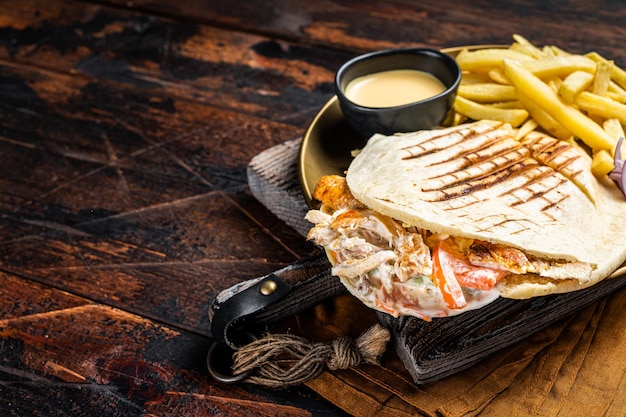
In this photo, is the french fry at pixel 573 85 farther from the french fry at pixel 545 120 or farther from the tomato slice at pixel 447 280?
the tomato slice at pixel 447 280

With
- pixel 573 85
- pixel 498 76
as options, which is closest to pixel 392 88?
pixel 498 76

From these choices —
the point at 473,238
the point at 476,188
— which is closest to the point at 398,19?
the point at 476,188

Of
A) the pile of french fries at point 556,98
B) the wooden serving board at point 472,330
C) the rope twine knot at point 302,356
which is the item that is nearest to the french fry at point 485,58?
the pile of french fries at point 556,98

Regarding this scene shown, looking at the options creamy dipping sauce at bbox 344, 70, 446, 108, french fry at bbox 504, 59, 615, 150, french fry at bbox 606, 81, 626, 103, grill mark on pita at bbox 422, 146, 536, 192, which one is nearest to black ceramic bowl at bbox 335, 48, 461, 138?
creamy dipping sauce at bbox 344, 70, 446, 108

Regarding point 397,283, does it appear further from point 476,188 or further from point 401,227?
point 476,188

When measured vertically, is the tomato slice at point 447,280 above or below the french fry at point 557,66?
below

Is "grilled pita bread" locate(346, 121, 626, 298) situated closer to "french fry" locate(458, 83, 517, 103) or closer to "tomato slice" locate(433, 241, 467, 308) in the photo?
"tomato slice" locate(433, 241, 467, 308)

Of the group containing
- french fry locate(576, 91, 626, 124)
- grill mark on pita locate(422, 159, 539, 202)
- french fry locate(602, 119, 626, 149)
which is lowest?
grill mark on pita locate(422, 159, 539, 202)

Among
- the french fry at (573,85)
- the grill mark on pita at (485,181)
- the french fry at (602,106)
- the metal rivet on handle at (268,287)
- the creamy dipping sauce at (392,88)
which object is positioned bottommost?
the metal rivet on handle at (268,287)
